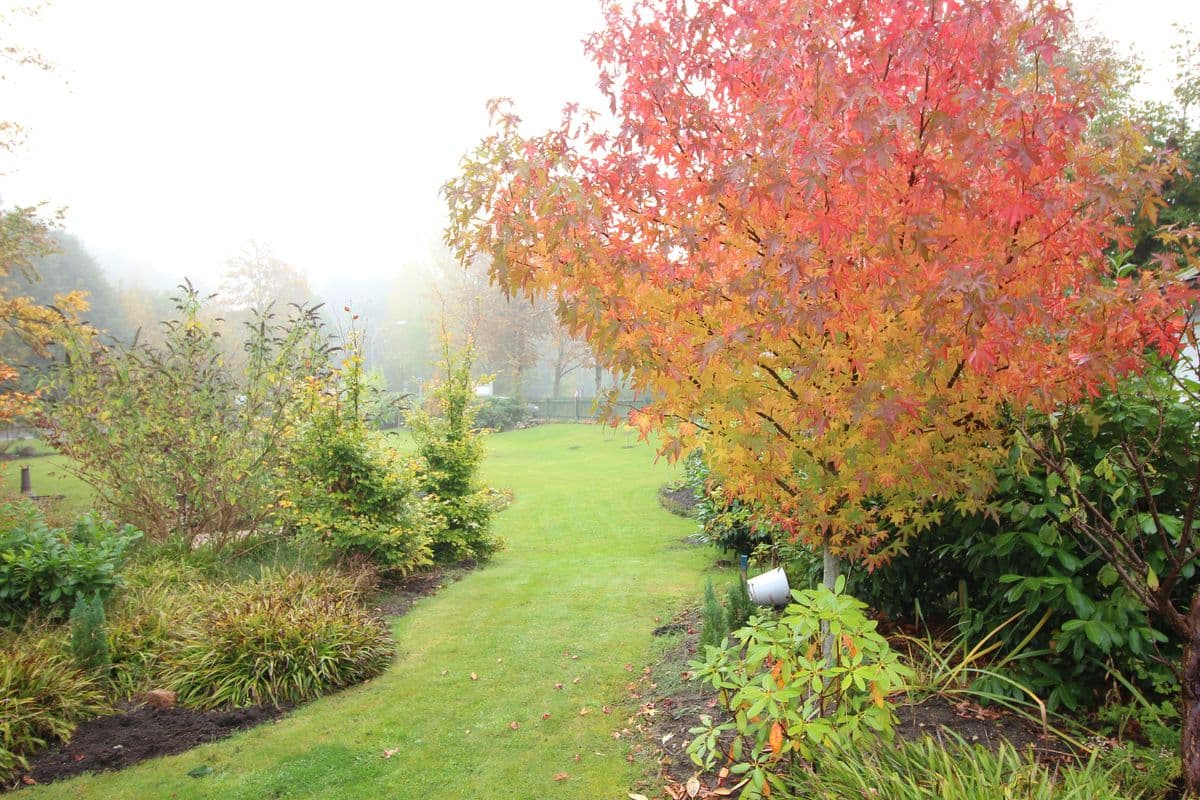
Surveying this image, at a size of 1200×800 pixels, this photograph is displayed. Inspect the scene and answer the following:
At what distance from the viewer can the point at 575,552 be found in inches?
352

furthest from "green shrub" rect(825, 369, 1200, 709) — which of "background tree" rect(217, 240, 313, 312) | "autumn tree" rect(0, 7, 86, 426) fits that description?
"background tree" rect(217, 240, 313, 312)

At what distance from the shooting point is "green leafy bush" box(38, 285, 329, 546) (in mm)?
6730

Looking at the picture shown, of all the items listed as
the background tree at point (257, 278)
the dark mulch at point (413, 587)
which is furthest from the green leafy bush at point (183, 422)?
the background tree at point (257, 278)

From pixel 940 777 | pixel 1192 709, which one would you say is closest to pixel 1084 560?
pixel 1192 709

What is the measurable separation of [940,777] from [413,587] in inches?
219

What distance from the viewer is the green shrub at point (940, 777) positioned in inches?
Result: 90.0

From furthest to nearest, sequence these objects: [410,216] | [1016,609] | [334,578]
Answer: [410,216], [334,578], [1016,609]

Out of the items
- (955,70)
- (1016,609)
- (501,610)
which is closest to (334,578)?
(501,610)

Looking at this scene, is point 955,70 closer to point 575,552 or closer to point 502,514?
point 575,552

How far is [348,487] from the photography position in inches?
270

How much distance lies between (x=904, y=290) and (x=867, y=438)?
2.04 ft

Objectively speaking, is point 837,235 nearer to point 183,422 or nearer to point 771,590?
point 771,590

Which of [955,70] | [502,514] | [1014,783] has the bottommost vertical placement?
[502,514]

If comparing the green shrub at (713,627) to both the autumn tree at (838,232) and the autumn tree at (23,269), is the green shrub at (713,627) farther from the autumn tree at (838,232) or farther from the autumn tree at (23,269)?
the autumn tree at (23,269)
